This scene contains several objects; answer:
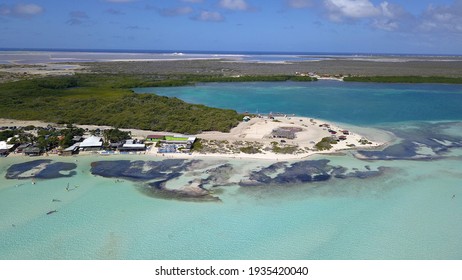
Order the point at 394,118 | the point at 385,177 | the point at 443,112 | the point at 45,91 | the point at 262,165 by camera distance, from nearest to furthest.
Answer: the point at 385,177 < the point at 262,165 < the point at 394,118 < the point at 443,112 < the point at 45,91

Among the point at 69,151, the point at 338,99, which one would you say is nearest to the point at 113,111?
the point at 69,151

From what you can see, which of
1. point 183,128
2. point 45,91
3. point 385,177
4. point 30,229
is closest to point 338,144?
point 385,177

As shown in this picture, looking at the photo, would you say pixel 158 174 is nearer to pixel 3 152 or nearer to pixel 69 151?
pixel 69 151

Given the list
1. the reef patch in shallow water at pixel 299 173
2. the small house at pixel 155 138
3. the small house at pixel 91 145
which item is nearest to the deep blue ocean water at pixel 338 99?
the reef patch in shallow water at pixel 299 173

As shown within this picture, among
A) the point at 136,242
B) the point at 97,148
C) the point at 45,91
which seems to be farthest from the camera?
the point at 45,91

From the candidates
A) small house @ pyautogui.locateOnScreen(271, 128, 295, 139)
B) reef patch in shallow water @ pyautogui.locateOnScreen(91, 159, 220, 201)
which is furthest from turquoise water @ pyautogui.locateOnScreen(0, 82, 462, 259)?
small house @ pyautogui.locateOnScreen(271, 128, 295, 139)

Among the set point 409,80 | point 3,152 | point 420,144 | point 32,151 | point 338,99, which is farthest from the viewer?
point 409,80

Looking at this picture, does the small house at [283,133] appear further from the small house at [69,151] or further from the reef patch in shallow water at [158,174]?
the small house at [69,151]

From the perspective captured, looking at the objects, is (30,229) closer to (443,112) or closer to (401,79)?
(443,112)

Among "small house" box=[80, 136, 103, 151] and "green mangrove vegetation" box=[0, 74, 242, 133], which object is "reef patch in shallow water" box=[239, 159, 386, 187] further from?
"small house" box=[80, 136, 103, 151]
